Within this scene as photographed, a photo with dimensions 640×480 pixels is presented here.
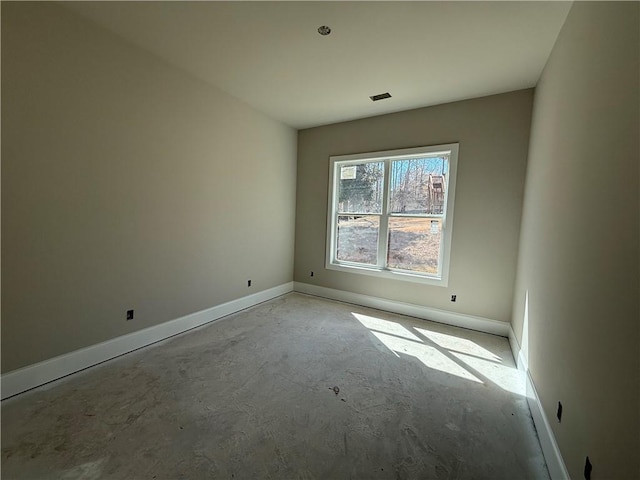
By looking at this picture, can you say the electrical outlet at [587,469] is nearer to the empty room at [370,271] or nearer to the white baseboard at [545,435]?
the empty room at [370,271]

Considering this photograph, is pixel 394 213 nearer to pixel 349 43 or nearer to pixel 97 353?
pixel 349 43

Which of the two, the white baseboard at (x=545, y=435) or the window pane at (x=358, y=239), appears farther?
the window pane at (x=358, y=239)

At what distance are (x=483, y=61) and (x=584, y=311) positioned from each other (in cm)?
240

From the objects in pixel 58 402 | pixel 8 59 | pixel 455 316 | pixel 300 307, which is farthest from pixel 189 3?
pixel 455 316

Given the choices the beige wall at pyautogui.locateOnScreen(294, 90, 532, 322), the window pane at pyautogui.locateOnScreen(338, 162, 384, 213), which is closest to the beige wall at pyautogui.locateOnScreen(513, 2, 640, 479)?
the beige wall at pyautogui.locateOnScreen(294, 90, 532, 322)

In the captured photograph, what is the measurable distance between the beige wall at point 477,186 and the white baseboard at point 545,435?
1.21m

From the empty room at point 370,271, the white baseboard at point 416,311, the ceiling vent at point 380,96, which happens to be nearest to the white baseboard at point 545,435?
the empty room at point 370,271

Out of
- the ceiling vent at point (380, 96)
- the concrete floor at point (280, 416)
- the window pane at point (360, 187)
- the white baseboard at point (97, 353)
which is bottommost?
the concrete floor at point (280, 416)

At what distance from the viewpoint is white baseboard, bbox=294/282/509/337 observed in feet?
11.1

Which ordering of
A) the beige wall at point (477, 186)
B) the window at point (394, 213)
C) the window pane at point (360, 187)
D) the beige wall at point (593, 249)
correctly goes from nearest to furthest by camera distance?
1. the beige wall at point (593, 249)
2. the beige wall at point (477, 186)
3. the window at point (394, 213)
4. the window pane at point (360, 187)

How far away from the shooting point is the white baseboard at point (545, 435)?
140 centimetres

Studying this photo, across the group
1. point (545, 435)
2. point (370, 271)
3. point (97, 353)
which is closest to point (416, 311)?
point (370, 271)

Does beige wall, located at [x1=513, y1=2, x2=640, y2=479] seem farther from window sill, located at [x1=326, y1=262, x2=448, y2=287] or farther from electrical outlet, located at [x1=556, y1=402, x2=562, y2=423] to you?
window sill, located at [x1=326, y1=262, x2=448, y2=287]

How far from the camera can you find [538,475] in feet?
4.83
